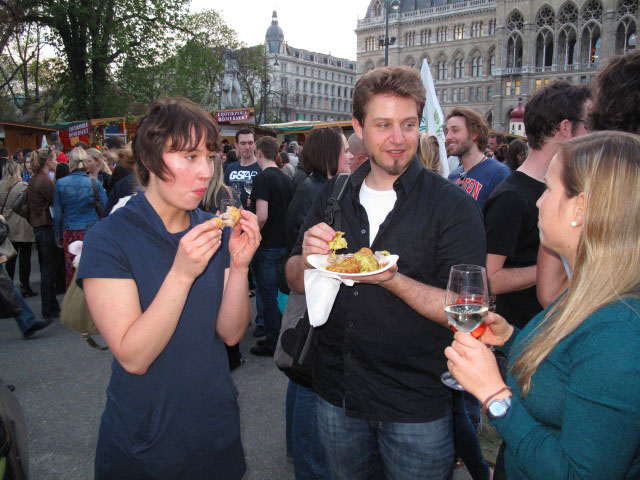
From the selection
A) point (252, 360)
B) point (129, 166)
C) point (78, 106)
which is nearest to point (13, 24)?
point (78, 106)

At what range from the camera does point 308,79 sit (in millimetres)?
103375

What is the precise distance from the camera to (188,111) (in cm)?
180

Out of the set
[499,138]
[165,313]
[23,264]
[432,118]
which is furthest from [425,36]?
[165,313]

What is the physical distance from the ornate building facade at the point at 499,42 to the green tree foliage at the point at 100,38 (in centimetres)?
4608

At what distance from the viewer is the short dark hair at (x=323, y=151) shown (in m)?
4.01

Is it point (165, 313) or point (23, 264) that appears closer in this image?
point (165, 313)

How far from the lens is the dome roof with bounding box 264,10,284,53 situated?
97.9 meters

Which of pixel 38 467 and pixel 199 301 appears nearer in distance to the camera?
pixel 199 301

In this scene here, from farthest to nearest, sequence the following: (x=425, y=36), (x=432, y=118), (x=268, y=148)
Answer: (x=425, y=36), (x=432, y=118), (x=268, y=148)

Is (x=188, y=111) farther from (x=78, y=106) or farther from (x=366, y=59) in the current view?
(x=366, y=59)

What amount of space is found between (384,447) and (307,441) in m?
1.02

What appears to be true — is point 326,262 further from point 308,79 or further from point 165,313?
point 308,79

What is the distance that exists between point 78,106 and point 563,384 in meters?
25.6

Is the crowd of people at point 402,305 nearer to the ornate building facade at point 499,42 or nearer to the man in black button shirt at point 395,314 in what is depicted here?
the man in black button shirt at point 395,314
